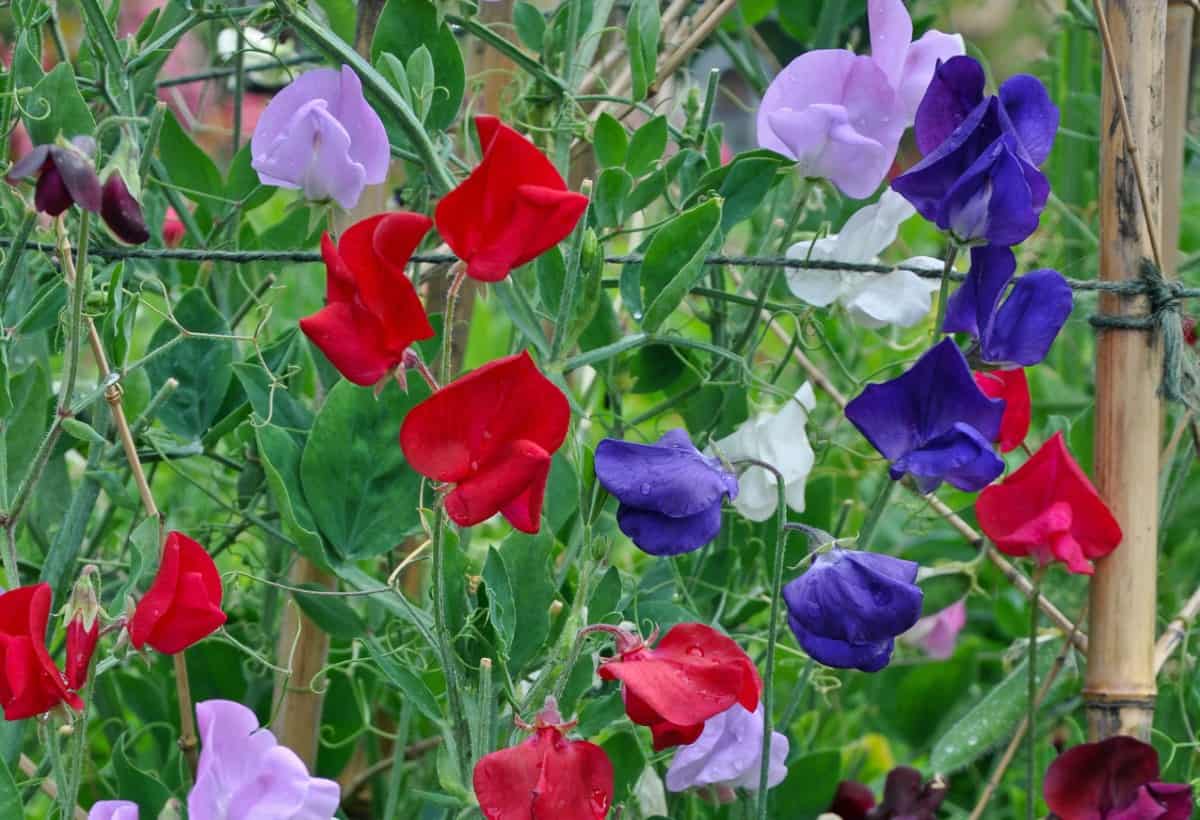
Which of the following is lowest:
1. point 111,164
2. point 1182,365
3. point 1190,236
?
point 1190,236

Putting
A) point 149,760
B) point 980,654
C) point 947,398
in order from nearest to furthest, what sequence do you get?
1. point 947,398
2. point 149,760
3. point 980,654

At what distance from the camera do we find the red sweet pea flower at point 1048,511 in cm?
81

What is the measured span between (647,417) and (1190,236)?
3.14ft

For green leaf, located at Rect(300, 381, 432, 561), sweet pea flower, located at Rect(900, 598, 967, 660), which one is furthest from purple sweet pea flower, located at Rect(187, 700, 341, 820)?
sweet pea flower, located at Rect(900, 598, 967, 660)

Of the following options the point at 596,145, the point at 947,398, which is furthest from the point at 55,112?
the point at 947,398

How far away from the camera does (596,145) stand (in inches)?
32.9

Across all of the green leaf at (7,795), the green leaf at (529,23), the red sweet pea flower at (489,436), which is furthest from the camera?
the green leaf at (529,23)

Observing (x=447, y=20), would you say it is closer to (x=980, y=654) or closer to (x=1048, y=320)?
(x=1048, y=320)

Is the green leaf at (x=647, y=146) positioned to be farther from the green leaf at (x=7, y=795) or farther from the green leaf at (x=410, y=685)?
the green leaf at (x=7, y=795)

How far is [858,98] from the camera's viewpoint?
77 centimetres

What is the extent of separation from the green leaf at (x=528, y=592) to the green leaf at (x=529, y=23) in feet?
1.17

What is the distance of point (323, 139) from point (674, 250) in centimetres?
19

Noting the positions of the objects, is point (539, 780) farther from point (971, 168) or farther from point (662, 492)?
point (971, 168)

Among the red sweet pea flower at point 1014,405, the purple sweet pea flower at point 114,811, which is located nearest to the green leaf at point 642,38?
the red sweet pea flower at point 1014,405
